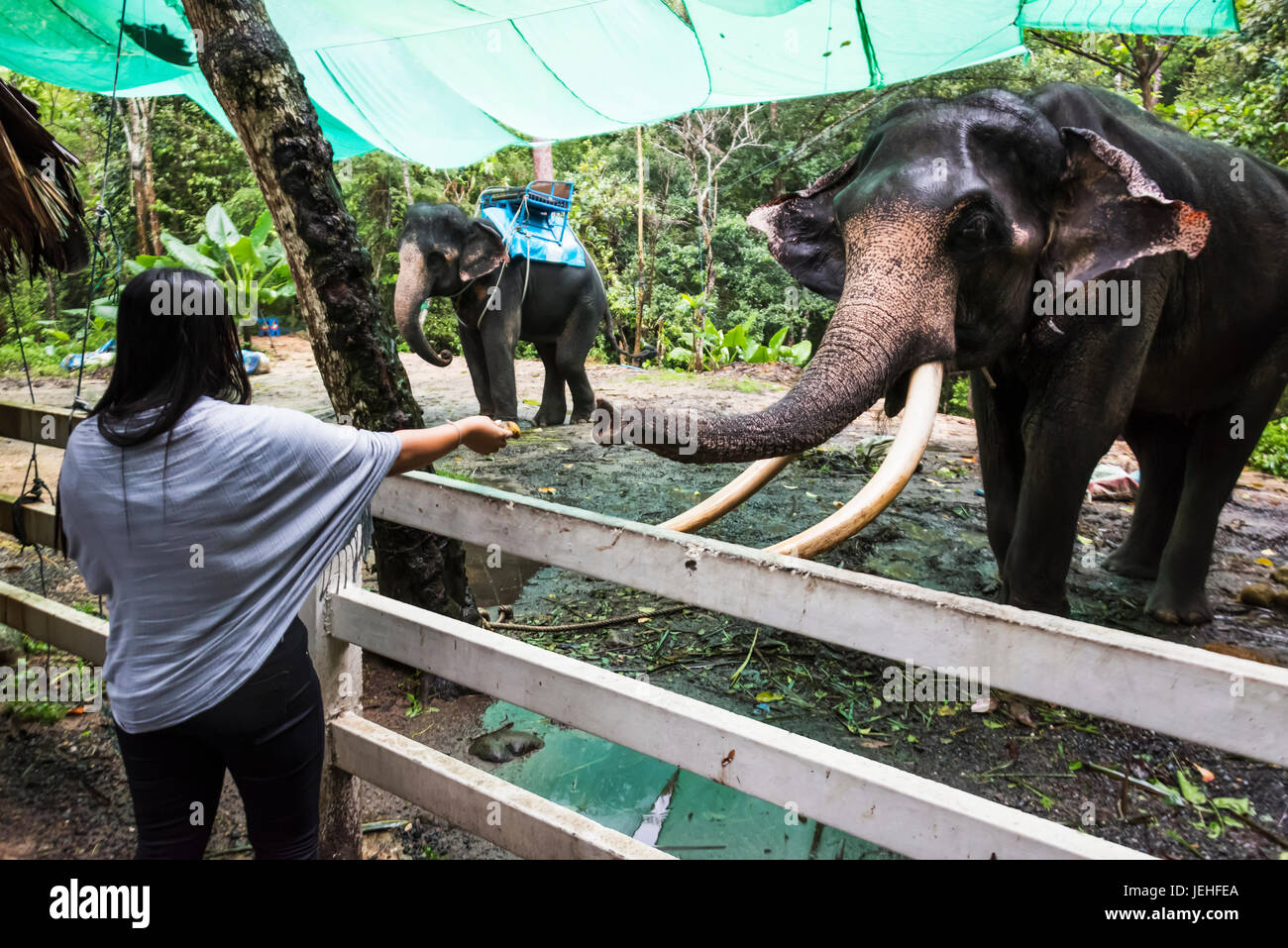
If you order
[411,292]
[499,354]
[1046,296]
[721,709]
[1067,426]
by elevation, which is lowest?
[721,709]

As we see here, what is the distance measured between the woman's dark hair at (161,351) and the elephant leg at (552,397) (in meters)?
7.66

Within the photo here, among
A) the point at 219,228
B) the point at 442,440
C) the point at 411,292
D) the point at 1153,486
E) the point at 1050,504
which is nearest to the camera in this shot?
the point at 442,440

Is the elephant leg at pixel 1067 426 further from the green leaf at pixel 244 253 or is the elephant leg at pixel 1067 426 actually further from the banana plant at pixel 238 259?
the green leaf at pixel 244 253

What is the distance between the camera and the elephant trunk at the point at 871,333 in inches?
118

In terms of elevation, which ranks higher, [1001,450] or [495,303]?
[495,303]

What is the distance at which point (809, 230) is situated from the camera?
4289mm

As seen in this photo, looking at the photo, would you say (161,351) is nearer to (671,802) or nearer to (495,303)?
(671,802)

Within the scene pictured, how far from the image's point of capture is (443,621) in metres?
2.29

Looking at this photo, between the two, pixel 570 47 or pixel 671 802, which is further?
pixel 570 47

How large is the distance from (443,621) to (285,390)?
9.73 metres

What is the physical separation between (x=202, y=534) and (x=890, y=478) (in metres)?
1.99

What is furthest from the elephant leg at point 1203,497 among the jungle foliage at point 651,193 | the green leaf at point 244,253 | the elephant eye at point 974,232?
the green leaf at point 244,253

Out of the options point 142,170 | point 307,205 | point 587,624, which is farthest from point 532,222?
point 142,170
